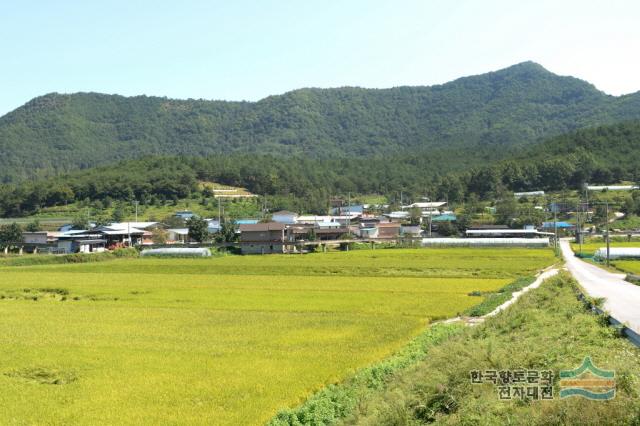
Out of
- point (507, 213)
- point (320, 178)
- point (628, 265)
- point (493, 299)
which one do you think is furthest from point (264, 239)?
point (320, 178)

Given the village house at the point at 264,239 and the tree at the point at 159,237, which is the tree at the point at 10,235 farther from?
the village house at the point at 264,239

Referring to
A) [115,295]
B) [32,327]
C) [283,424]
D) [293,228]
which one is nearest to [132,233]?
[293,228]

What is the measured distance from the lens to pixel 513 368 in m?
11.3

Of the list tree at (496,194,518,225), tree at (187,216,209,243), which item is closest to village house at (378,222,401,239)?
tree at (496,194,518,225)

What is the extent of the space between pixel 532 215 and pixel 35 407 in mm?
91894

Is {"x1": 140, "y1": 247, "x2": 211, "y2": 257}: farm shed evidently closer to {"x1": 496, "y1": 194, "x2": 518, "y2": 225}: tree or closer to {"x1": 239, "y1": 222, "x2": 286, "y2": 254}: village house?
{"x1": 239, "y1": 222, "x2": 286, "y2": 254}: village house

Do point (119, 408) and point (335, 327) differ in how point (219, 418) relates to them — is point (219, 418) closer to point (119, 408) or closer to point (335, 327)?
point (119, 408)

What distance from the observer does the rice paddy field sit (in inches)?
486

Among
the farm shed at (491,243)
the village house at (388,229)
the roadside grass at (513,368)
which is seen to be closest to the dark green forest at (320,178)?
the village house at (388,229)

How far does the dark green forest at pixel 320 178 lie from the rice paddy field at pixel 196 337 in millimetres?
73930

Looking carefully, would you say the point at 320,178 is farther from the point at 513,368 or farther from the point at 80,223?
the point at 513,368

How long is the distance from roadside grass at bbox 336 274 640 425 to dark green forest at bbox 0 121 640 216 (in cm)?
10339

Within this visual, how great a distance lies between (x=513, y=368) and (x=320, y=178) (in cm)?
13227

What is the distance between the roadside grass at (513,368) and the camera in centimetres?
884
